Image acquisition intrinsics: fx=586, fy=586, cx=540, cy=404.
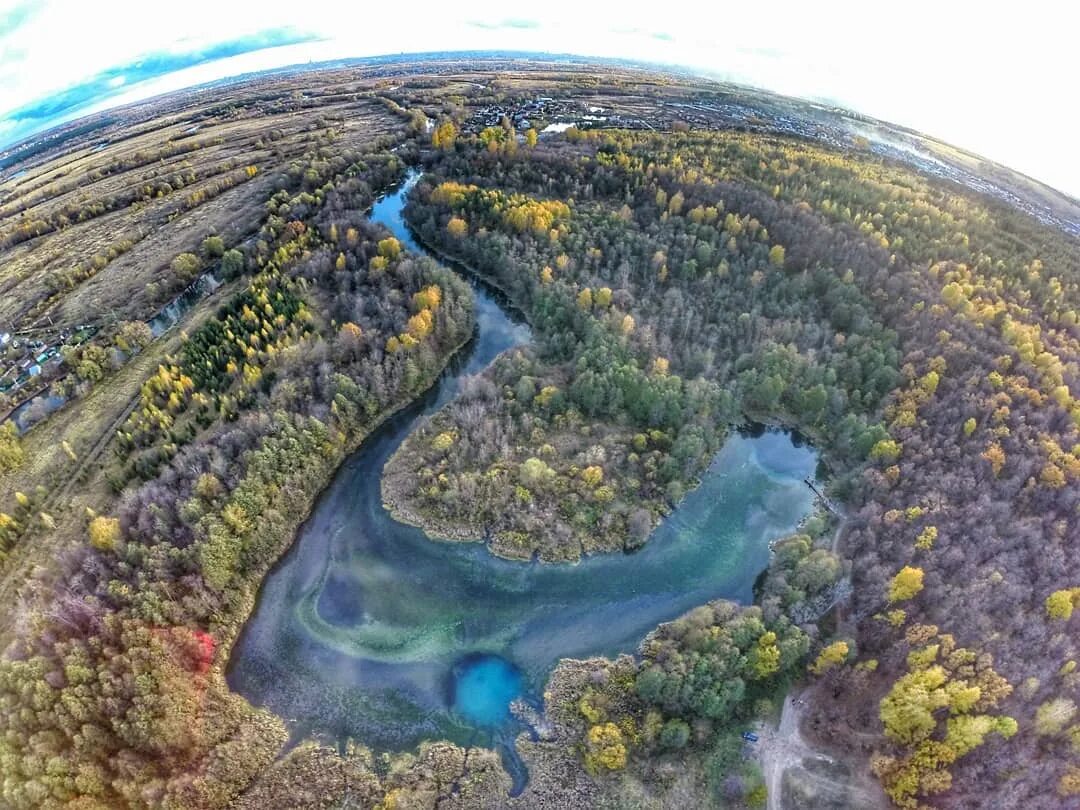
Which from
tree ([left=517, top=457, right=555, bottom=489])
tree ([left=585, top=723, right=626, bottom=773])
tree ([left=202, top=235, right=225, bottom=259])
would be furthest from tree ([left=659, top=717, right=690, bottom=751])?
tree ([left=202, top=235, right=225, bottom=259])

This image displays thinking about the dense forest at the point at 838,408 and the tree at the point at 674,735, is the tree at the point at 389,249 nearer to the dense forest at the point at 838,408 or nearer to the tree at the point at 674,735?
the dense forest at the point at 838,408

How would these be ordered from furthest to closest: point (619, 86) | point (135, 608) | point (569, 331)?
point (619, 86) < point (569, 331) < point (135, 608)

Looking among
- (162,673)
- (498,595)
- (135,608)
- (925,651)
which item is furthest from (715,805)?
(135,608)

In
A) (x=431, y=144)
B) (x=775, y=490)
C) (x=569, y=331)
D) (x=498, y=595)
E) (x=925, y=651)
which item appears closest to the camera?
(x=925, y=651)

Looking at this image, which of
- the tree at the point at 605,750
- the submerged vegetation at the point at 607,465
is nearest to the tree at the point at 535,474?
the submerged vegetation at the point at 607,465

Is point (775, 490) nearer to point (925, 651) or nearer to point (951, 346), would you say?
point (925, 651)

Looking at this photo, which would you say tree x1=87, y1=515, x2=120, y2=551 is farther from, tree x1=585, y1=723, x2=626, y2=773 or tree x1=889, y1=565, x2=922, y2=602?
tree x1=889, y1=565, x2=922, y2=602
